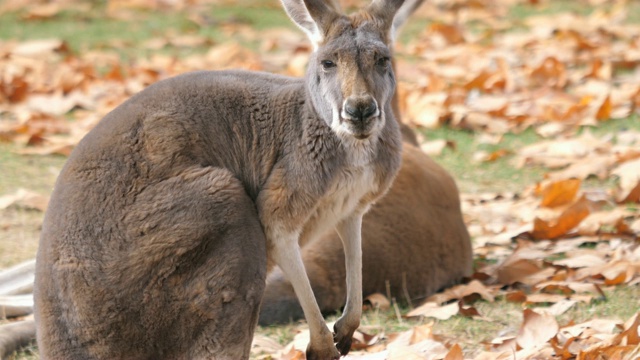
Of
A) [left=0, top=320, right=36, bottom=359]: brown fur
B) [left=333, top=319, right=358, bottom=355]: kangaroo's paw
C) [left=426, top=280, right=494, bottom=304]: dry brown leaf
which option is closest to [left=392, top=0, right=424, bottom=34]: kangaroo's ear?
[left=333, top=319, right=358, bottom=355]: kangaroo's paw

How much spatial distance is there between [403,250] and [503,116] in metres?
3.07

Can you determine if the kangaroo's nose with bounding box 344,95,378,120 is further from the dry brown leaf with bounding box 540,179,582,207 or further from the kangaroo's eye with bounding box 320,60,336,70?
the dry brown leaf with bounding box 540,179,582,207

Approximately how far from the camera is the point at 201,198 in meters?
3.51

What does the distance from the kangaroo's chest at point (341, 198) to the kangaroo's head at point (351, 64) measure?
15cm

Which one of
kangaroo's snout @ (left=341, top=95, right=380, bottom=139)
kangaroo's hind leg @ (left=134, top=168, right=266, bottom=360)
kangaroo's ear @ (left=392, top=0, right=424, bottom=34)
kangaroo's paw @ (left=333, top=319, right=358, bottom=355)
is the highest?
kangaroo's ear @ (left=392, top=0, right=424, bottom=34)

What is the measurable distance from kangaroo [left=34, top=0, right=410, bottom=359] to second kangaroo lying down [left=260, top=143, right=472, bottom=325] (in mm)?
763

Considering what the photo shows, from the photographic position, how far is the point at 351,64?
3.67 meters

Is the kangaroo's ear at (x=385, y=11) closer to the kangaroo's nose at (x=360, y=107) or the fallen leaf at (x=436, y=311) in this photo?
the kangaroo's nose at (x=360, y=107)

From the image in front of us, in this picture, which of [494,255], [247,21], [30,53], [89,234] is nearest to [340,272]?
[494,255]

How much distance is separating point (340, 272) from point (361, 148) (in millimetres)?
1160

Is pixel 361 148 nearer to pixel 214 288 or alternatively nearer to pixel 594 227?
pixel 214 288

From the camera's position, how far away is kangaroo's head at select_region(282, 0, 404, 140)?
11.8ft

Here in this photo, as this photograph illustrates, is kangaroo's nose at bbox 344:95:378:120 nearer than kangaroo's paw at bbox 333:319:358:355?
Yes

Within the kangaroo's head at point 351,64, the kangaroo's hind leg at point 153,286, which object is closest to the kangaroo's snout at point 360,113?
the kangaroo's head at point 351,64
